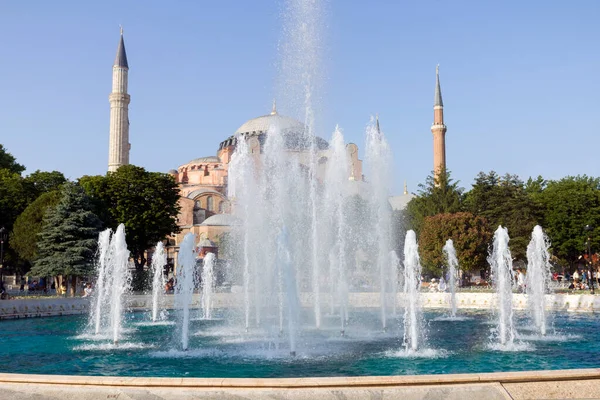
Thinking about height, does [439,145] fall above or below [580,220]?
above

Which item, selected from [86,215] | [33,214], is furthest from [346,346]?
[33,214]

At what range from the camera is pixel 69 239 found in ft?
84.6

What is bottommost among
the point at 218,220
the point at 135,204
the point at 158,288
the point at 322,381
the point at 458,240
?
the point at 322,381

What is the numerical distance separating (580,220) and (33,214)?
2986cm

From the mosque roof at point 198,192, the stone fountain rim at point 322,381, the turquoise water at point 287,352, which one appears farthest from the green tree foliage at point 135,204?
the stone fountain rim at point 322,381

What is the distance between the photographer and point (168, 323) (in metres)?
18.5

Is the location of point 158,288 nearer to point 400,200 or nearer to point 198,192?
point 198,192

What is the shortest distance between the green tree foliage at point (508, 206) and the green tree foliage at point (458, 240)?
2169 millimetres

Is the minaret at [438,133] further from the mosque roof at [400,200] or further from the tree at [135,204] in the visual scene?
the tree at [135,204]

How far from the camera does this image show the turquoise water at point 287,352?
30.4ft

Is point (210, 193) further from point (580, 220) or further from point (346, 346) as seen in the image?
point (346, 346)

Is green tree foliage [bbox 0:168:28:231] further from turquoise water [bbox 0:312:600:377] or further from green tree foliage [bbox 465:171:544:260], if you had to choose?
green tree foliage [bbox 465:171:544:260]

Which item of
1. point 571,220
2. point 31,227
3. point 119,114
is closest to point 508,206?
point 571,220

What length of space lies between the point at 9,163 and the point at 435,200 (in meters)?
28.6
